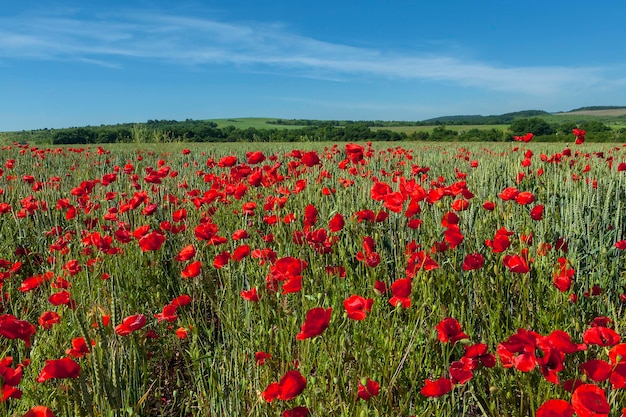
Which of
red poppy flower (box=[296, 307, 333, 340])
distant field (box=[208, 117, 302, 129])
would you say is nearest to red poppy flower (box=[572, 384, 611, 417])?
red poppy flower (box=[296, 307, 333, 340])

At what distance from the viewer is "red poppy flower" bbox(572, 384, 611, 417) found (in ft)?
A: 2.86

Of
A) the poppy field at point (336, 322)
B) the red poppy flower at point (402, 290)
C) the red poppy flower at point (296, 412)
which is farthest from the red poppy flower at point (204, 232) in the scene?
the red poppy flower at point (296, 412)

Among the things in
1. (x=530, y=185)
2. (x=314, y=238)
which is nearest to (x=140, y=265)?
(x=314, y=238)

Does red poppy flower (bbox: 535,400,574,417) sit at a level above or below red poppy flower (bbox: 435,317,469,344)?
below

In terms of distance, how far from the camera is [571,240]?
2338 millimetres

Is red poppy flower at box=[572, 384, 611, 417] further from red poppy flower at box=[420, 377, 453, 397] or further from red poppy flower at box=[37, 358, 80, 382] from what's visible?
red poppy flower at box=[37, 358, 80, 382]

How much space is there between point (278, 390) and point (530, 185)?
3.86 meters

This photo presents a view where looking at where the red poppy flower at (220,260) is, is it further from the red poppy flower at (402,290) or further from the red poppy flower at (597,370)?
the red poppy flower at (597,370)

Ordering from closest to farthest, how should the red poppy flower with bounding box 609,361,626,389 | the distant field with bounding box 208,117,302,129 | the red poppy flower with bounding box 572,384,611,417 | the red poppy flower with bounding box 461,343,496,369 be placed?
the red poppy flower with bounding box 572,384,611,417 → the red poppy flower with bounding box 609,361,626,389 → the red poppy flower with bounding box 461,343,496,369 → the distant field with bounding box 208,117,302,129

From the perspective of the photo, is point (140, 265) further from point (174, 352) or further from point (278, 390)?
point (278, 390)

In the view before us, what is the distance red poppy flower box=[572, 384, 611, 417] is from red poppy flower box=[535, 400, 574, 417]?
0.04 metres

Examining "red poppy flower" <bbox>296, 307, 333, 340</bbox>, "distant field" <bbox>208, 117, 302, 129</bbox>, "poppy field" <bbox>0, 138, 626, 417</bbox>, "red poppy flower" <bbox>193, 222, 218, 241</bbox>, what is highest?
"distant field" <bbox>208, 117, 302, 129</bbox>

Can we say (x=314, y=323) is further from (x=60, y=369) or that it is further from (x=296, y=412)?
(x=60, y=369)

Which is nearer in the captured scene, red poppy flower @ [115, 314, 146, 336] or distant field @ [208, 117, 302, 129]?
red poppy flower @ [115, 314, 146, 336]
